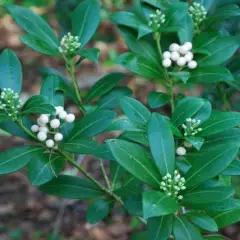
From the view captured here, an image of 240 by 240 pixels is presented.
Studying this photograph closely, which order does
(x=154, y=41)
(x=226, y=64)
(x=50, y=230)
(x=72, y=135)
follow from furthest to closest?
(x=50, y=230) → (x=226, y=64) → (x=154, y=41) → (x=72, y=135)

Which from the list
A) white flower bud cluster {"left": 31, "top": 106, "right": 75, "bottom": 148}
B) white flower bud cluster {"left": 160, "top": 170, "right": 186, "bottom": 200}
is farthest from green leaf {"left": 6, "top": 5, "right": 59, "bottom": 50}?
white flower bud cluster {"left": 160, "top": 170, "right": 186, "bottom": 200}

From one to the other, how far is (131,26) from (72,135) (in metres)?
0.33

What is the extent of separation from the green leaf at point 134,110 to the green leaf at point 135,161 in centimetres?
13

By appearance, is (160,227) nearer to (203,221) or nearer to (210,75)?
(203,221)

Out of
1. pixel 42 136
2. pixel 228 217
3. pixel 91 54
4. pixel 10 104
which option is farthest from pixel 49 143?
pixel 228 217

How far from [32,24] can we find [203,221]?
712mm

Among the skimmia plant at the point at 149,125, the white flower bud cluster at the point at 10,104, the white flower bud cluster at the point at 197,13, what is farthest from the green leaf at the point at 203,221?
the white flower bud cluster at the point at 197,13

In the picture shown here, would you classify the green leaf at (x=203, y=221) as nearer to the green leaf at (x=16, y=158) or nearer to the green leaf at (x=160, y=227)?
the green leaf at (x=160, y=227)

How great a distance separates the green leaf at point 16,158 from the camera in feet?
4.54

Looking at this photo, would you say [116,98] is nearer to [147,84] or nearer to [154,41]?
[154,41]

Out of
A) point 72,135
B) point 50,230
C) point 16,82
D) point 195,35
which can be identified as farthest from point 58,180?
point 50,230

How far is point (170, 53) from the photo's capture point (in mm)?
1527

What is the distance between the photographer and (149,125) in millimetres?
1244

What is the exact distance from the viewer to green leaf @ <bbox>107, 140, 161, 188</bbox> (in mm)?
1176
